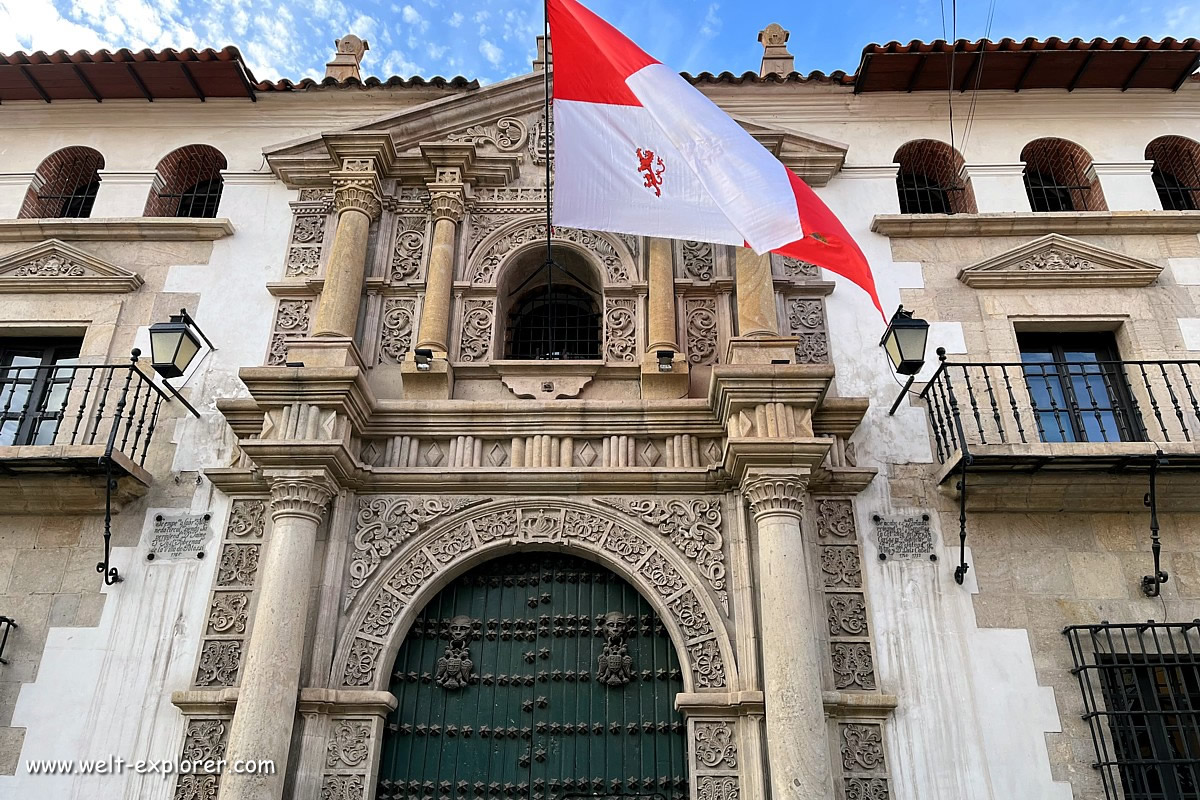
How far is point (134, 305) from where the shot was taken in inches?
319

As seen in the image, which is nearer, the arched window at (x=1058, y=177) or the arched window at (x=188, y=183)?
the arched window at (x=1058, y=177)

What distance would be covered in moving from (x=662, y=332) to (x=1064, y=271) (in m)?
3.72

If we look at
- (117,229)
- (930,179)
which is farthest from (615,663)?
(117,229)

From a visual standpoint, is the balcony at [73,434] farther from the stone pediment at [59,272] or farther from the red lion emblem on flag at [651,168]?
the red lion emblem on flag at [651,168]

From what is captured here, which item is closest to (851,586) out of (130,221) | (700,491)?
(700,491)

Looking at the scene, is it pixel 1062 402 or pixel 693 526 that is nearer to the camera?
pixel 693 526

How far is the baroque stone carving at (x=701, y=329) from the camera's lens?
758 cm

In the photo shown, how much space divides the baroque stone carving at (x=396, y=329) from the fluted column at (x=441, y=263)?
125mm

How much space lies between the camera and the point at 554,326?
27.2ft

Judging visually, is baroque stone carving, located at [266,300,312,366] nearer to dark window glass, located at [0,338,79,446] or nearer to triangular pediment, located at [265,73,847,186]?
triangular pediment, located at [265,73,847,186]

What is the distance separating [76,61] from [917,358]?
329 inches

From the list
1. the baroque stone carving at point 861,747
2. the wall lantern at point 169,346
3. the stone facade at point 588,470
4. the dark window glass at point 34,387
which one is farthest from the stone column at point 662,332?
the dark window glass at point 34,387

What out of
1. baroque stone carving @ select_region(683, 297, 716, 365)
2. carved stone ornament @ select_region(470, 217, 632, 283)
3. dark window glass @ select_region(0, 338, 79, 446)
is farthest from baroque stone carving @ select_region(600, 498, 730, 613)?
dark window glass @ select_region(0, 338, 79, 446)

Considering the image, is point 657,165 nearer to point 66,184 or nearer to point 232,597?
point 232,597
